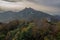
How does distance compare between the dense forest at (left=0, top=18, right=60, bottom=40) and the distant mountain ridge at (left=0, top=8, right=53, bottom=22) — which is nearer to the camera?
the dense forest at (left=0, top=18, right=60, bottom=40)

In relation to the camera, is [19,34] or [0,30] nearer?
Answer: [19,34]

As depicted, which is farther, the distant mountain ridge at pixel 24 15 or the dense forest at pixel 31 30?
the distant mountain ridge at pixel 24 15

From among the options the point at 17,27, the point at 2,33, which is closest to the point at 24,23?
the point at 17,27

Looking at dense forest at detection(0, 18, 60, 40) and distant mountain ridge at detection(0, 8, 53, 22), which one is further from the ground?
distant mountain ridge at detection(0, 8, 53, 22)

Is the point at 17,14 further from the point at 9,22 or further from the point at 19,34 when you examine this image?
the point at 19,34

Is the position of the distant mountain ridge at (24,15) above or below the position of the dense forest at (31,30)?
above
